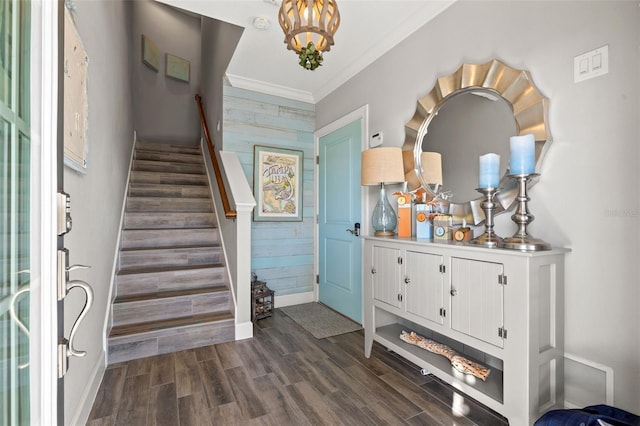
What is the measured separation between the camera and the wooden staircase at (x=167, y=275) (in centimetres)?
245

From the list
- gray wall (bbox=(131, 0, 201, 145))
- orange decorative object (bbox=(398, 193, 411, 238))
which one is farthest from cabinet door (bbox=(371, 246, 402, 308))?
gray wall (bbox=(131, 0, 201, 145))

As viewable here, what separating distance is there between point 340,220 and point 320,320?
1.09 m

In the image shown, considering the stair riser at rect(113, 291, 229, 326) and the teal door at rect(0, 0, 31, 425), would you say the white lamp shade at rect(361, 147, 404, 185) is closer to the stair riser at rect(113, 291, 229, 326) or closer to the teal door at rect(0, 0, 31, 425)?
the stair riser at rect(113, 291, 229, 326)

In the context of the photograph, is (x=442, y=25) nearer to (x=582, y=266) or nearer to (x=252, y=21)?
(x=252, y=21)

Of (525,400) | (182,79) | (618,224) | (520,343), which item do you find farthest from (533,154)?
(182,79)

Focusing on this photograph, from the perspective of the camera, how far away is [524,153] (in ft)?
5.00

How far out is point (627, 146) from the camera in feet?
4.44

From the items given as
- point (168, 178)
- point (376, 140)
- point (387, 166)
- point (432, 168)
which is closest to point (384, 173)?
point (387, 166)

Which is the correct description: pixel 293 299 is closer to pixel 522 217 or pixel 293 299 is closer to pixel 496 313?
pixel 496 313

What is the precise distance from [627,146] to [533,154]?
0.34 meters

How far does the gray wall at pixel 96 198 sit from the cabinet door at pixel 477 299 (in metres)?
1.93

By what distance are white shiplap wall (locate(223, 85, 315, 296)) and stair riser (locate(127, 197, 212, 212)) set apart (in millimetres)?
879

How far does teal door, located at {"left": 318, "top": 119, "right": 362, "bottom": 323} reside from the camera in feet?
10.4


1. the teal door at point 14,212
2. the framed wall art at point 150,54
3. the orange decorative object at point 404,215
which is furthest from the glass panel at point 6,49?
the framed wall art at point 150,54
